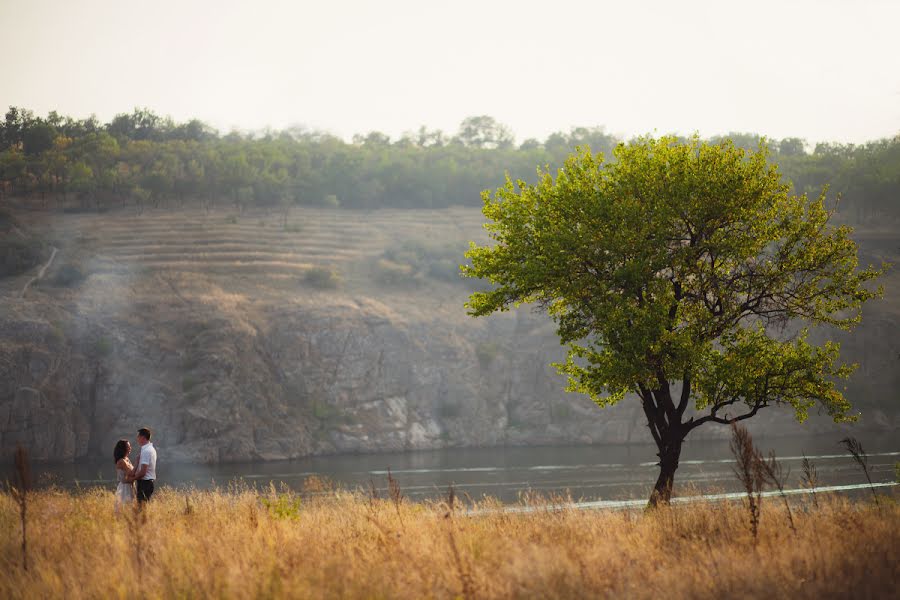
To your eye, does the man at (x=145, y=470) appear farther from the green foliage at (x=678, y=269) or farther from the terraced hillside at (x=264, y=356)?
the terraced hillside at (x=264, y=356)

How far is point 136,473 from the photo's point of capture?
17.0 m

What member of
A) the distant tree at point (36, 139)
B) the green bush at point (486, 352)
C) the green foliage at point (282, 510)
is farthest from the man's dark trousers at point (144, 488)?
the distant tree at point (36, 139)

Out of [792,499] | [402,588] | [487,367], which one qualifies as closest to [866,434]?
[487,367]

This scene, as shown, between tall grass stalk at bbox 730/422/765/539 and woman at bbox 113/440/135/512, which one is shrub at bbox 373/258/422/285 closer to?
woman at bbox 113/440/135/512

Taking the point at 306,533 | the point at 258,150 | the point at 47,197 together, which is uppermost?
the point at 258,150

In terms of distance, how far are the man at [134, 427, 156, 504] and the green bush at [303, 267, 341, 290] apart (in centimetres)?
6762

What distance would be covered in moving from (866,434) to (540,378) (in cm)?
2932

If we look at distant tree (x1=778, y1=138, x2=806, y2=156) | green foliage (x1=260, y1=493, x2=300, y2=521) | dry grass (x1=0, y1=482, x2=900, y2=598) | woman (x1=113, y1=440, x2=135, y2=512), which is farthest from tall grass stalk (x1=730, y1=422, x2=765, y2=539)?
distant tree (x1=778, y1=138, x2=806, y2=156)

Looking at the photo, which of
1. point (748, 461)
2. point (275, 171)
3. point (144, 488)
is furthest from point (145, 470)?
point (275, 171)

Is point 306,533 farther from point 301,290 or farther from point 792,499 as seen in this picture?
point 301,290

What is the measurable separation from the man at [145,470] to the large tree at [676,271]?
9.92m

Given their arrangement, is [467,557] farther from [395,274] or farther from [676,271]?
[395,274]

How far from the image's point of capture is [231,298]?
250ft

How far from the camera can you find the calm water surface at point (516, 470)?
141 feet
